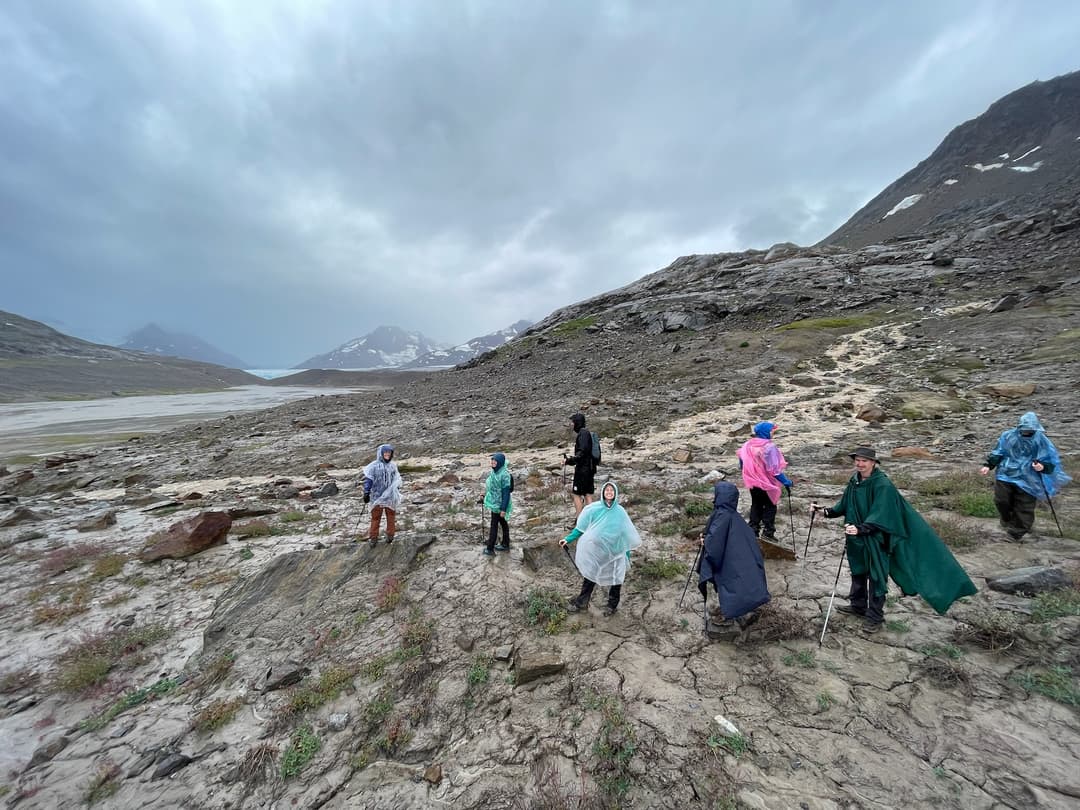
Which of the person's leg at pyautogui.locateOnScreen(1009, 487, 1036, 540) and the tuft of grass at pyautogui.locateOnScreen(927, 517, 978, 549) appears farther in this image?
the tuft of grass at pyautogui.locateOnScreen(927, 517, 978, 549)

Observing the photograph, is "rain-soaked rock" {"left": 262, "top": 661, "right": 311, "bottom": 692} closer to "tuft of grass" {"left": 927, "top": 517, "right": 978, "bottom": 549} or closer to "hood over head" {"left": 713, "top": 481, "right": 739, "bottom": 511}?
"hood over head" {"left": 713, "top": 481, "right": 739, "bottom": 511}

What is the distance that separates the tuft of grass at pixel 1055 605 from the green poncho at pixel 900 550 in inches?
45.1

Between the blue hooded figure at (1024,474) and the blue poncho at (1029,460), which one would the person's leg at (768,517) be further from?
the blue poncho at (1029,460)

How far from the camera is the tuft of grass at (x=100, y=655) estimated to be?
264 inches

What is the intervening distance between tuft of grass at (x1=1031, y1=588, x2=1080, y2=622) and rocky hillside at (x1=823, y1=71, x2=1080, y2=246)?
10643 centimetres

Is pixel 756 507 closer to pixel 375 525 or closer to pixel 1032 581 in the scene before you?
pixel 1032 581

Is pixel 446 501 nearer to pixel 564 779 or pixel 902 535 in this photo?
pixel 564 779

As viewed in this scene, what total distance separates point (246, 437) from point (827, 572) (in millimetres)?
34378

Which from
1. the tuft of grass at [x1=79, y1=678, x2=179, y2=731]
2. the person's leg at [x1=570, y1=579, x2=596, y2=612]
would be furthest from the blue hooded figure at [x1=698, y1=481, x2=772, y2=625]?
the tuft of grass at [x1=79, y1=678, x2=179, y2=731]

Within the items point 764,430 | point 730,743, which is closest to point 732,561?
point 730,743

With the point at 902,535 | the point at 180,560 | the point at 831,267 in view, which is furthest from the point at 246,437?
the point at 831,267

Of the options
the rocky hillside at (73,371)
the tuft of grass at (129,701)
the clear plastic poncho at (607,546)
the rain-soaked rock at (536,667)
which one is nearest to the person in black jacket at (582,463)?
the clear plastic poncho at (607,546)

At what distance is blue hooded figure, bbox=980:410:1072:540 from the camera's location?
698 cm

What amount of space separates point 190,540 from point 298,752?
27.4 feet
